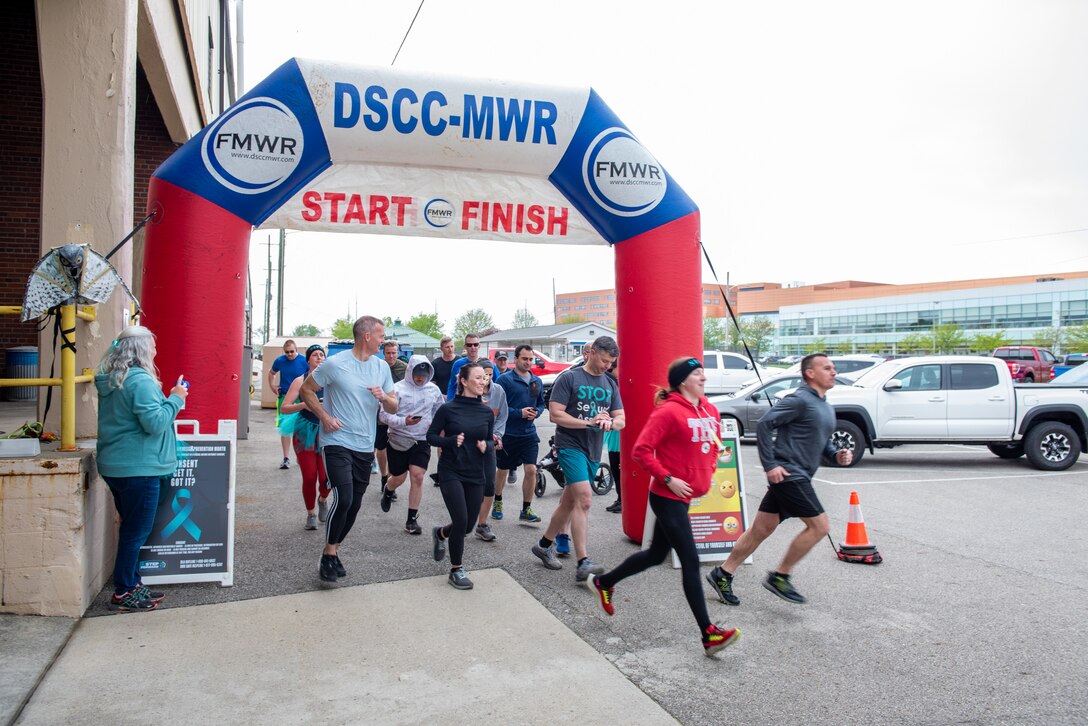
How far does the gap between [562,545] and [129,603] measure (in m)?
3.14

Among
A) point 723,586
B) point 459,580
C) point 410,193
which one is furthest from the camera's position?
point 410,193

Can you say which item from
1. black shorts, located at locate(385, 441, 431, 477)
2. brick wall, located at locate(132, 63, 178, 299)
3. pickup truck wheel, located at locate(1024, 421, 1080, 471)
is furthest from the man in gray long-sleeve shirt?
brick wall, located at locate(132, 63, 178, 299)

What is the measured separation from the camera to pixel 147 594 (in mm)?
4715

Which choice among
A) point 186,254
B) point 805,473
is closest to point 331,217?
point 186,254

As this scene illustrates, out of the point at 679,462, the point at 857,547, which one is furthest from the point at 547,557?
the point at 857,547

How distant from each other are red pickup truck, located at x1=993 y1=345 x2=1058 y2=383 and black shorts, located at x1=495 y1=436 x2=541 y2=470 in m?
24.0

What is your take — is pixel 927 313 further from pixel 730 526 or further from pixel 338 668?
pixel 338 668

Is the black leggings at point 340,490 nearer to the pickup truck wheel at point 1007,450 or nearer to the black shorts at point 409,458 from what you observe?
the black shorts at point 409,458

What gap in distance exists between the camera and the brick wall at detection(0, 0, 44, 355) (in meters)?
11.2

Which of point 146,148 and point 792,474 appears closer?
point 792,474

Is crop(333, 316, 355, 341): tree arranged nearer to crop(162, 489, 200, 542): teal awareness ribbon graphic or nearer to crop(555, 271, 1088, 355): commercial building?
crop(555, 271, 1088, 355): commercial building

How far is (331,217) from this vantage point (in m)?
6.89

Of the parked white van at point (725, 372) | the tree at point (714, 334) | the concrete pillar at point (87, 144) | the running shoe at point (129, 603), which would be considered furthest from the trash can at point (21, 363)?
the tree at point (714, 334)

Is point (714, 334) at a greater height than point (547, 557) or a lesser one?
greater
